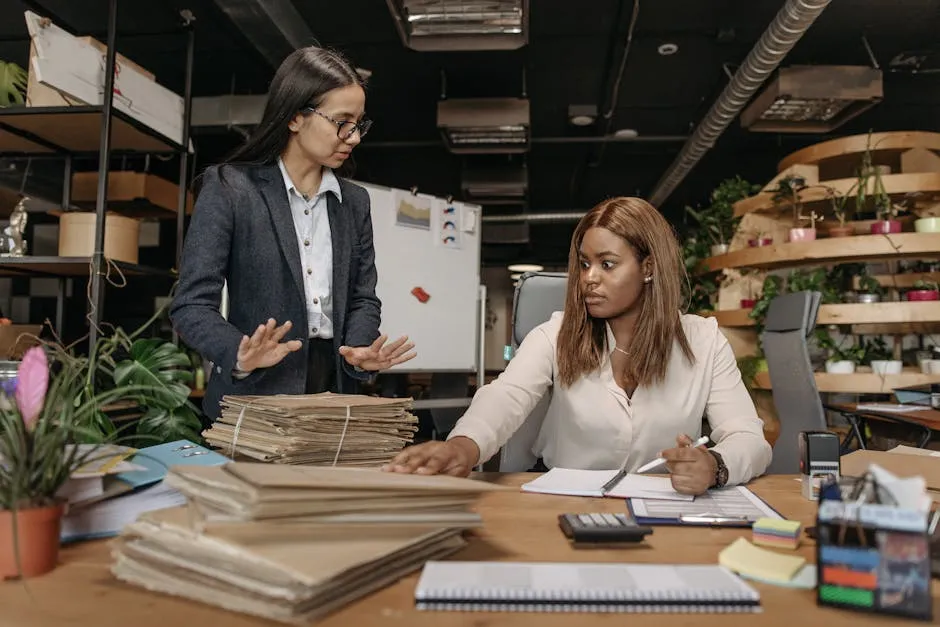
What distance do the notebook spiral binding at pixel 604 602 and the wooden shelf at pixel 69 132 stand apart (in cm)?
285

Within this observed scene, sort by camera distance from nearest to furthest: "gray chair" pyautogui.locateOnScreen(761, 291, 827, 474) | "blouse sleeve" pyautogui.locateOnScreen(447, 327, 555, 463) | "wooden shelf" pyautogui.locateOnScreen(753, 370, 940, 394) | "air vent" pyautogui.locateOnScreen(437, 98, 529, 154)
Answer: "blouse sleeve" pyautogui.locateOnScreen(447, 327, 555, 463)
"gray chair" pyautogui.locateOnScreen(761, 291, 827, 474)
"wooden shelf" pyautogui.locateOnScreen(753, 370, 940, 394)
"air vent" pyautogui.locateOnScreen(437, 98, 529, 154)

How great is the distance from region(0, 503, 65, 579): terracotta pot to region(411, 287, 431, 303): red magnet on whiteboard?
10.7 feet

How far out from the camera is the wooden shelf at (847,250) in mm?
4473

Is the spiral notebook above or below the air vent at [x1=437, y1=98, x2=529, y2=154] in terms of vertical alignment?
below

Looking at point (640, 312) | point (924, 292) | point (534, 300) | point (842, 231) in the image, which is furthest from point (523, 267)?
point (640, 312)

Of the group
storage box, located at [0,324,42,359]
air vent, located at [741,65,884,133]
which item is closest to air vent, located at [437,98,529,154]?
air vent, located at [741,65,884,133]

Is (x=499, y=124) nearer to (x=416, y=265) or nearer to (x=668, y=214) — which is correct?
(x=416, y=265)

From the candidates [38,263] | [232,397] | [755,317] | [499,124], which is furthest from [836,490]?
[499,124]

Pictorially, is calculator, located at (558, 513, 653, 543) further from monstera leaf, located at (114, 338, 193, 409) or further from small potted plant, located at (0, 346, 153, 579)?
monstera leaf, located at (114, 338, 193, 409)

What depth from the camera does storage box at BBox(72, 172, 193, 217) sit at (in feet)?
15.3

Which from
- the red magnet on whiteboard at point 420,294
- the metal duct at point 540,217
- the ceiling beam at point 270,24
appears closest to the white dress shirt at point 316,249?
the red magnet on whiteboard at point 420,294

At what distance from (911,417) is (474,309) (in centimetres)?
231

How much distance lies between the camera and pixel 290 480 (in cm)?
67

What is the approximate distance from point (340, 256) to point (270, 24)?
312 cm
